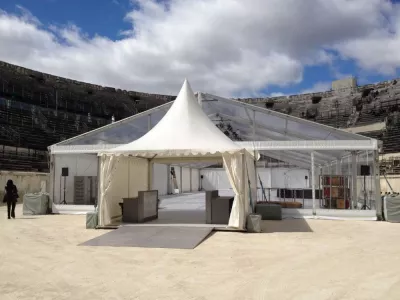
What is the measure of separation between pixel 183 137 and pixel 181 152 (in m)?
0.75

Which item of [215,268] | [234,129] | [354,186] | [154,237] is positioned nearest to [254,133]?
[234,129]

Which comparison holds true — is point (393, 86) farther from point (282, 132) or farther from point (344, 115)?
point (282, 132)

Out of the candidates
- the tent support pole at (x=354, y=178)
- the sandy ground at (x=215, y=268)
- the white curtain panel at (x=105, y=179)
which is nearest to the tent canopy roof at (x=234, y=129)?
the tent support pole at (x=354, y=178)

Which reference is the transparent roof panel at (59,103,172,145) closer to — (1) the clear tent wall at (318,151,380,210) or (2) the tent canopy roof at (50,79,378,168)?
(2) the tent canopy roof at (50,79,378,168)

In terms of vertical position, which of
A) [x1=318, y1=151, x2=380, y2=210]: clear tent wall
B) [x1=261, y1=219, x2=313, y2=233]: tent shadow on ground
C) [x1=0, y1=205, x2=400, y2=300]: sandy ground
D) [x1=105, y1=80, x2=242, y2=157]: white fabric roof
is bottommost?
[x1=0, y1=205, x2=400, y2=300]: sandy ground

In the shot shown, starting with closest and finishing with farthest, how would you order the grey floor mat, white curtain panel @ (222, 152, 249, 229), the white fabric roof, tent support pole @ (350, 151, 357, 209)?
1. the grey floor mat
2. white curtain panel @ (222, 152, 249, 229)
3. the white fabric roof
4. tent support pole @ (350, 151, 357, 209)

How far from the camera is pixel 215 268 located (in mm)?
5320

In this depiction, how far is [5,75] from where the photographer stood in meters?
31.7

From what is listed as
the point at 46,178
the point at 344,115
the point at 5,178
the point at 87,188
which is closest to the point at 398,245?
the point at 87,188

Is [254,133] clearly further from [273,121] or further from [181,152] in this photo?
[181,152]

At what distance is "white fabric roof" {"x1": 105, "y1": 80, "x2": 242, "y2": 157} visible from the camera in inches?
354

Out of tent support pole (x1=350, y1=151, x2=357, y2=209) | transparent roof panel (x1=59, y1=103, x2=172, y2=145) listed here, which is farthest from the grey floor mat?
tent support pole (x1=350, y1=151, x2=357, y2=209)

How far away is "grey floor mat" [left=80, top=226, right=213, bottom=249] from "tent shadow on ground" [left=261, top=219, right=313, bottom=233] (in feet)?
5.26

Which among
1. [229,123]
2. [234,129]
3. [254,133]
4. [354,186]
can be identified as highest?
[229,123]
